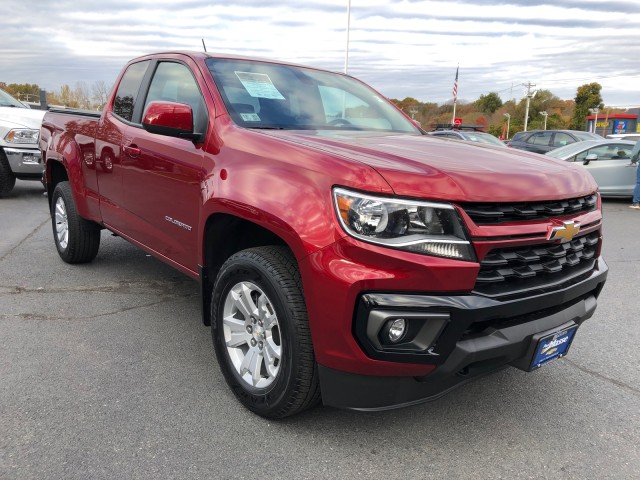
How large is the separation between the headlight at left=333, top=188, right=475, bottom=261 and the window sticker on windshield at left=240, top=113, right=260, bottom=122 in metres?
1.17

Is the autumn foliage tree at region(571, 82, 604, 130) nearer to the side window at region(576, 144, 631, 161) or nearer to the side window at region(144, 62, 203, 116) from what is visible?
the side window at region(576, 144, 631, 161)

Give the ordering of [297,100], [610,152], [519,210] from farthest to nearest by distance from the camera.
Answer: [610,152] → [297,100] → [519,210]

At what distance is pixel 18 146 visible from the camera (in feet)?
28.1

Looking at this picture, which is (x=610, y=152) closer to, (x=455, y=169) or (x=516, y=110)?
(x=455, y=169)

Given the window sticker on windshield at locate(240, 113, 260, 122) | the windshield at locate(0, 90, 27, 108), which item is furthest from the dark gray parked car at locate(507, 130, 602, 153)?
the window sticker on windshield at locate(240, 113, 260, 122)

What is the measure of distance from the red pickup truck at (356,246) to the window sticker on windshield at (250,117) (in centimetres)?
1

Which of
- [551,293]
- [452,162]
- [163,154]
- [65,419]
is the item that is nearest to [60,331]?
[65,419]

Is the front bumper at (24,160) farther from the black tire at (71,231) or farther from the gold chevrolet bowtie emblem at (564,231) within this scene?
the gold chevrolet bowtie emblem at (564,231)

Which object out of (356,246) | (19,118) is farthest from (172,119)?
(19,118)

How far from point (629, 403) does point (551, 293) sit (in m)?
1.13

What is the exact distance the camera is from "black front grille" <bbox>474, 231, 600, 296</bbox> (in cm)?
218

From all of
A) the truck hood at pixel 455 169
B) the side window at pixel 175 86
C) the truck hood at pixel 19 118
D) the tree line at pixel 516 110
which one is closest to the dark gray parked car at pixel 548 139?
the truck hood at pixel 19 118

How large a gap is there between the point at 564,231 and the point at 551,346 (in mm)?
518

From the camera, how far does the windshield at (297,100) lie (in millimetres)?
3166
